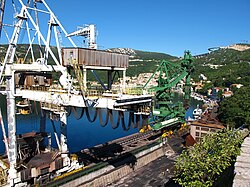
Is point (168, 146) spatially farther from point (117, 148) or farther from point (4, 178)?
point (4, 178)

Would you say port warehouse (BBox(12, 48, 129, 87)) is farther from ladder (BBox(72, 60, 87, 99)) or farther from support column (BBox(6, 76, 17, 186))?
support column (BBox(6, 76, 17, 186))

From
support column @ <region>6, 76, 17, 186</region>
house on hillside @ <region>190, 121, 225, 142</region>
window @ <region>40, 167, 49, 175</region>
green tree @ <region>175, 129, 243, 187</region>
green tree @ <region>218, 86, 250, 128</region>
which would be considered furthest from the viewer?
green tree @ <region>218, 86, 250, 128</region>

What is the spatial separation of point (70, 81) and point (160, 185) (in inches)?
419

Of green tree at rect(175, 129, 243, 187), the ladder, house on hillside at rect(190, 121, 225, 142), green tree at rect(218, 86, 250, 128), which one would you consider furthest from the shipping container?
green tree at rect(218, 86, 250, 128)

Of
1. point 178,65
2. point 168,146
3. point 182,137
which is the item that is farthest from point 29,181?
point 178,65

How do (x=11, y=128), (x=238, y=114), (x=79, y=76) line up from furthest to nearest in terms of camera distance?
1. (x=238, y=114)
2. (x=11, y=128)
3. (x=79, y=76)

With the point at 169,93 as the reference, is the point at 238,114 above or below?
below

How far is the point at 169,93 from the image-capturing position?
31.8 meters

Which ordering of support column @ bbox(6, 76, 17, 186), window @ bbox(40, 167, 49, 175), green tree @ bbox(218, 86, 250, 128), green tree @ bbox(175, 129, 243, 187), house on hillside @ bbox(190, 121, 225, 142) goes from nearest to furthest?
green tree @ bbox(175, 129, 243, 187) < support column @ bbox(6, 76, 17, 186) < window @ bbox(40, 167, 49, 175) < house on hillside @ bbox(190, 121, 225, 142) < green tree @ bbox(218, 86, 250, 128)

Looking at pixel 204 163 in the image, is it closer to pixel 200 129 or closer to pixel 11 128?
pixel 11 128

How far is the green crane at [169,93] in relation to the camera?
30547mm

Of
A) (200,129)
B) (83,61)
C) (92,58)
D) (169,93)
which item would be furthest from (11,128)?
(200,129)

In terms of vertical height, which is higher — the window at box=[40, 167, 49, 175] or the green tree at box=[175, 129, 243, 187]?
the green tree at box=[175, 129, 243, 187]

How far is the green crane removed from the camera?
100ft
